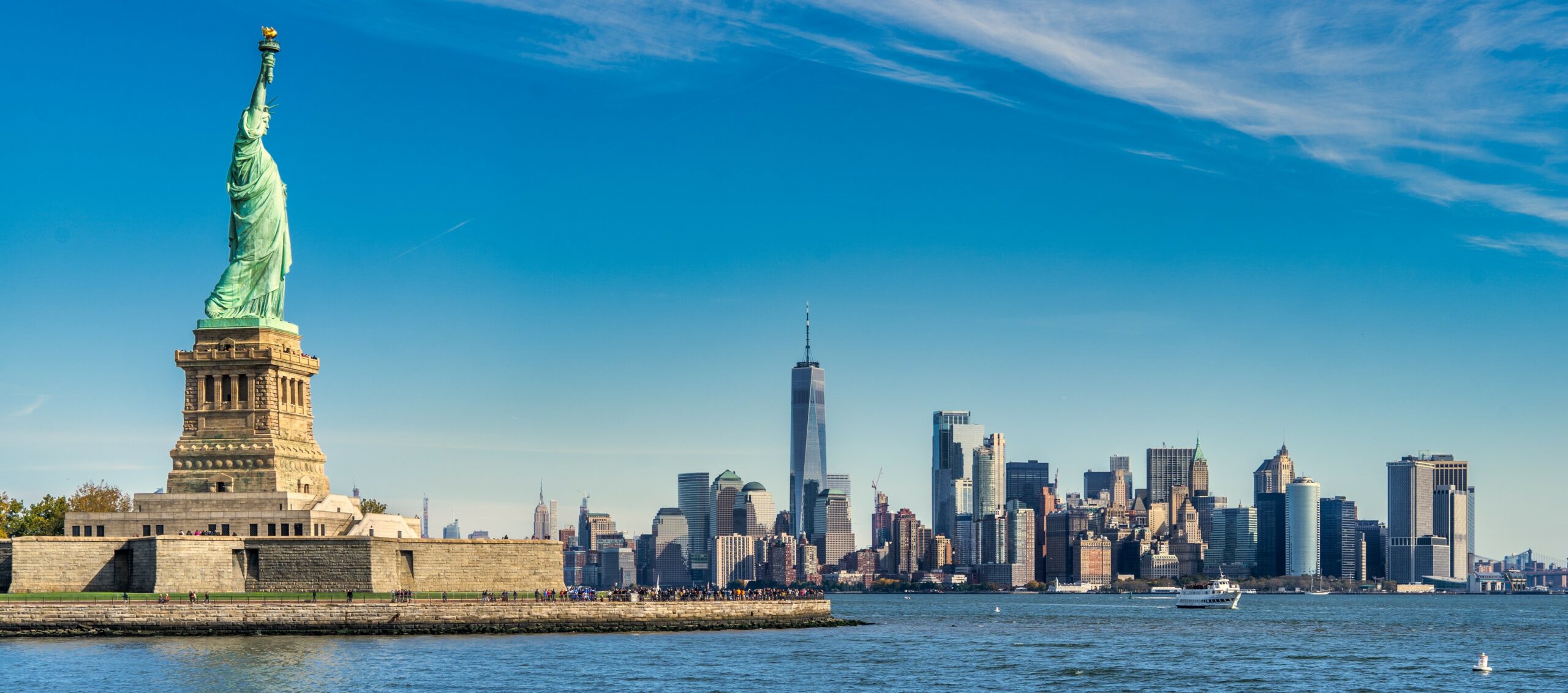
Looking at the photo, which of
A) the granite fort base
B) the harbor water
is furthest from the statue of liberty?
the harbor water

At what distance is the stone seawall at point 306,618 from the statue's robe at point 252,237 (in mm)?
19724

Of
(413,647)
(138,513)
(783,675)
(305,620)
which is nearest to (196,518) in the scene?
(138,513)

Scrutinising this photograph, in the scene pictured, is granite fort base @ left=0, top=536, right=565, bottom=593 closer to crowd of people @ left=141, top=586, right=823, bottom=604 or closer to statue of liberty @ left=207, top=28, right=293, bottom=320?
crowd of people @ left=141, top=586, right=823, bottom=604

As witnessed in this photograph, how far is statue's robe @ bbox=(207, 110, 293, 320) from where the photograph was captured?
356 feet

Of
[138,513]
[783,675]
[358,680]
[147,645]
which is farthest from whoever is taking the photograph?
[138,513]

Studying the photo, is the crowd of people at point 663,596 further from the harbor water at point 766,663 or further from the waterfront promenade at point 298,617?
the harbor water at point 766,663

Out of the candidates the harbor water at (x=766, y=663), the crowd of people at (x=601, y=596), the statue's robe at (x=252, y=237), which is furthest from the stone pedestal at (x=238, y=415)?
the harbor water at (x=766, y=663)

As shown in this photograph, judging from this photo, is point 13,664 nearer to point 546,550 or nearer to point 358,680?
point 358,680

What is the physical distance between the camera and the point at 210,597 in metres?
97.5

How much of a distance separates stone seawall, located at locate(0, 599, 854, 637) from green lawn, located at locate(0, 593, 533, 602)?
27.6 inches

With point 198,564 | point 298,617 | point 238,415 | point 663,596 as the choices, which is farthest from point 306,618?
point 663,596

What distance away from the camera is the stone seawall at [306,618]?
94.5 meters

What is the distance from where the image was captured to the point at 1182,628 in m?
142

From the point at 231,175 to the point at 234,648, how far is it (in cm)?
3255
